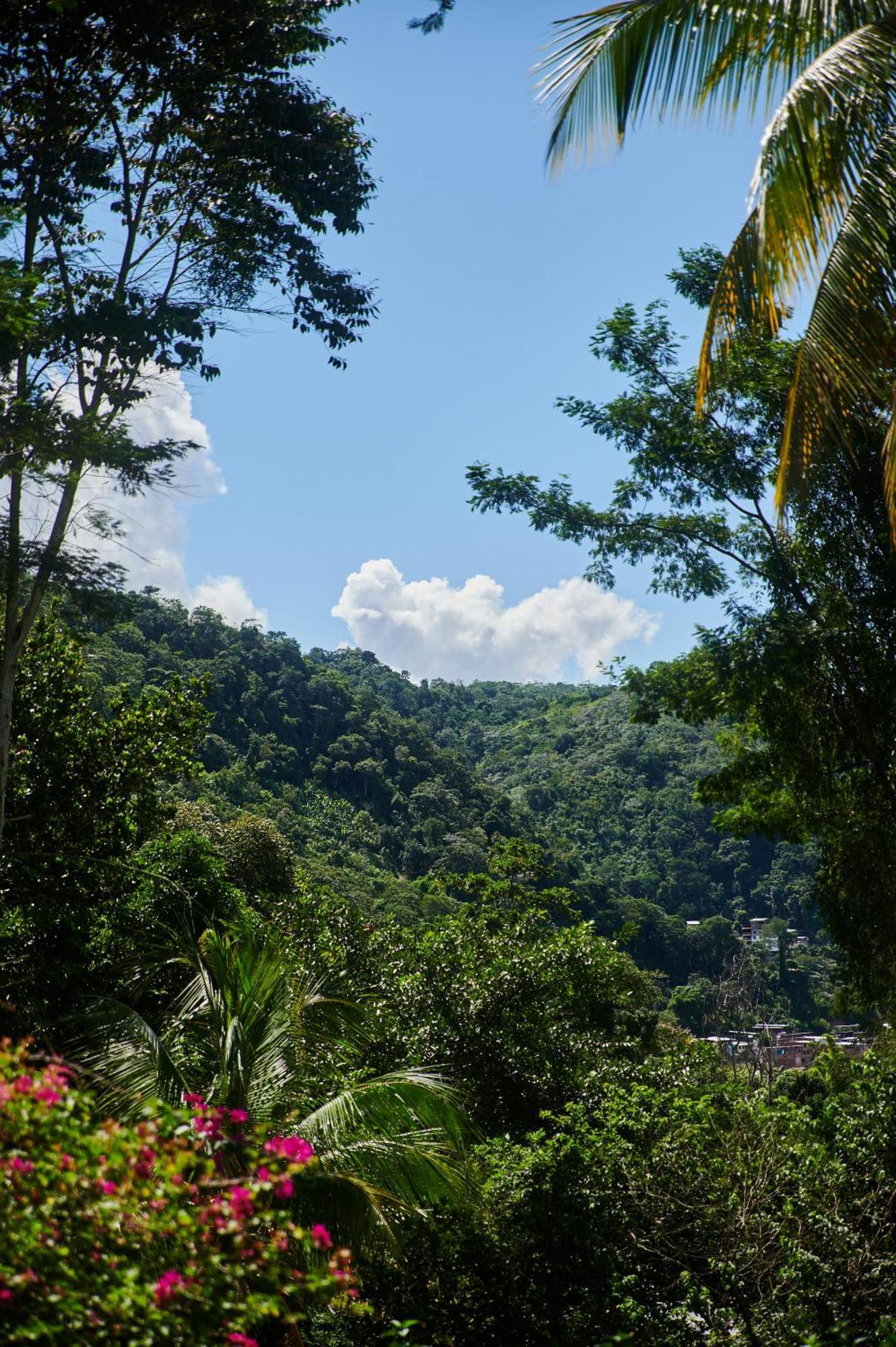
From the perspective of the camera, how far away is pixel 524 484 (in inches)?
418

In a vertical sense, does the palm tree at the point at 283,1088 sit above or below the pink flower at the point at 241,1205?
below

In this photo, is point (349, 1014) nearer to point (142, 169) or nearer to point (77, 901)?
point (77, 901)

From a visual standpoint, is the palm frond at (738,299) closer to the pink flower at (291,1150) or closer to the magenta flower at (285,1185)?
the pink flower at (291,1150)

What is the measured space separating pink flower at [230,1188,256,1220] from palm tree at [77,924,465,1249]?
2687mm

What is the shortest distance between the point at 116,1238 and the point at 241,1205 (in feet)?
0.93

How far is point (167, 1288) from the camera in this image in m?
2.10

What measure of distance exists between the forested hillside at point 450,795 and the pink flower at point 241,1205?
28.0 m

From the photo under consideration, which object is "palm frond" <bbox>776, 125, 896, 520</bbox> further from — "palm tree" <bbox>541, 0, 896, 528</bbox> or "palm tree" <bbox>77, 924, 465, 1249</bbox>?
"palm tree" <bbox>77, 924, 465, 1249</bbox>

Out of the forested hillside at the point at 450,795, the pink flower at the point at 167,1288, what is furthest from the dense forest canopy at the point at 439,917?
the forested hillside at the point at 450,795

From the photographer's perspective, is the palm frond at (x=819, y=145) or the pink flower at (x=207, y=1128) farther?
the palm frond at (x=819, y=145)

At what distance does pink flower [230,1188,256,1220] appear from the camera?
7.50ft

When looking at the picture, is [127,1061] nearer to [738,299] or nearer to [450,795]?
[738,299]

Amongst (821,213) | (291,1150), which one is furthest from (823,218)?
(291,1150)

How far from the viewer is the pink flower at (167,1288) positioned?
6.89ft
